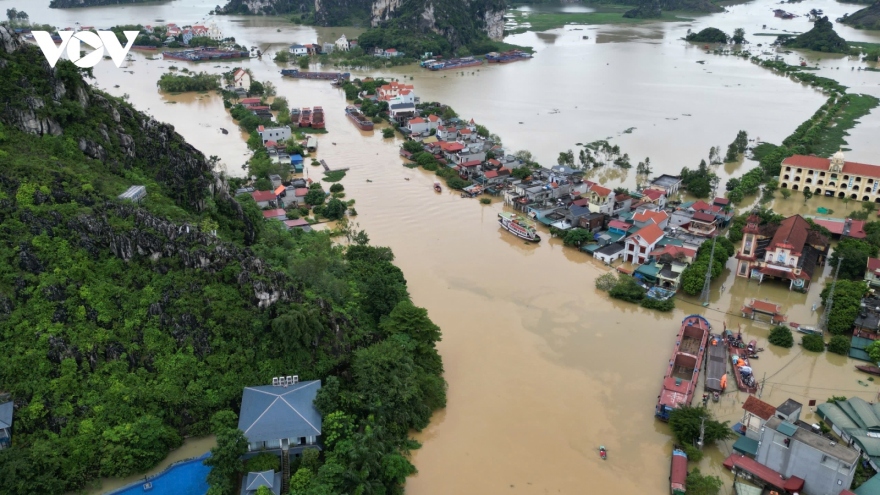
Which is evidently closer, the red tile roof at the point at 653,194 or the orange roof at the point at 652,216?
the orange roof at the point at 652,216

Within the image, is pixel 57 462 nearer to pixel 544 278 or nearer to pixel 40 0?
pixel 544 278

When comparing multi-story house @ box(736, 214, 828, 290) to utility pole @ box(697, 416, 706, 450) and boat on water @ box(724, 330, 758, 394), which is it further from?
utility pole @ box(697, 416, 706, 450)

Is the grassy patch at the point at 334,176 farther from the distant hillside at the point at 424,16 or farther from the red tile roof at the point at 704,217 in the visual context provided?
the distant hillside at the point at 424,16

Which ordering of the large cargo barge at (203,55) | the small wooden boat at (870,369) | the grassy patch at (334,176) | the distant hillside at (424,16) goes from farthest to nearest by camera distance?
the distant hillside at (424,16)
the large cargo barge at (203,55)
the grassy patch at (334,176)
the small wooden boat at (870,369)

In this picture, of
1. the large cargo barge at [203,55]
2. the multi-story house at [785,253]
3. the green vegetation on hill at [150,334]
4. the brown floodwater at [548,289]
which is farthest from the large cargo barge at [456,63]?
the green vegetation on hill at [150,334]

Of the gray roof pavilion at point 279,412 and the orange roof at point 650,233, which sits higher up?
the orange roof at point 650,233

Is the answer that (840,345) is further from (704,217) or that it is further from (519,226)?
(519,226)
